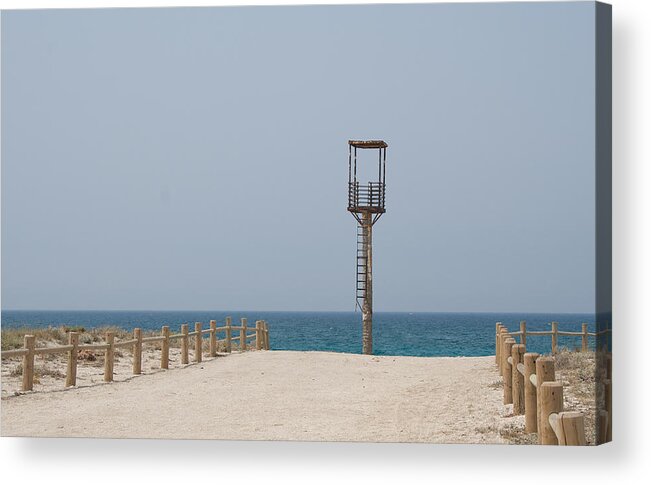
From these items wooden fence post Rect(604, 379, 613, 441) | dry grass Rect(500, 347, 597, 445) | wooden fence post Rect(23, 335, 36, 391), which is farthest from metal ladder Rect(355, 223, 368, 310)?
wooden fence post Rect(604, 379, 613, 441)

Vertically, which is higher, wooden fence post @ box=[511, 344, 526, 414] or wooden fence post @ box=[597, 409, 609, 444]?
wooden fence post @ box=[511, 344, 526, 414]

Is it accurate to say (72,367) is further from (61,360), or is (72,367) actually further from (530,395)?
(530,395)

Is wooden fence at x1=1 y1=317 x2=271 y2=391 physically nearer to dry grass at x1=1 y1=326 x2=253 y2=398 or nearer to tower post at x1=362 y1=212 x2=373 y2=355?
dry grass at x1=1 y1=326 x2=253 y2=398

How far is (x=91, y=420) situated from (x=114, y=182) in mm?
2745

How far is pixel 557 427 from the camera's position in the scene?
251 inches

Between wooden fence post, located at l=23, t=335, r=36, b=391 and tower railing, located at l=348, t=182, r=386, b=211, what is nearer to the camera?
wooden fence post, located at l=23, t=335, r=36, b=391

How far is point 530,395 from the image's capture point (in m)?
7.69

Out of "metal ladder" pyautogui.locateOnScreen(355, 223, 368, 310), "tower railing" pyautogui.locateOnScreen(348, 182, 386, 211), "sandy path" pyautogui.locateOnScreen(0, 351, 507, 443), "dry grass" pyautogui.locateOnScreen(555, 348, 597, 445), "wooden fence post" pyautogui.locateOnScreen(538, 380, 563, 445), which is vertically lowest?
"sandy path" pyautogui.locateOnScreen(0, 351, 507, 443)

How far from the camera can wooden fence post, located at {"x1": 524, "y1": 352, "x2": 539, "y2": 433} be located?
7656 millimetres

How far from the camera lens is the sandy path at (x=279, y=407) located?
8.95m

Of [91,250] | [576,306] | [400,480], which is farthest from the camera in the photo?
[91,250]

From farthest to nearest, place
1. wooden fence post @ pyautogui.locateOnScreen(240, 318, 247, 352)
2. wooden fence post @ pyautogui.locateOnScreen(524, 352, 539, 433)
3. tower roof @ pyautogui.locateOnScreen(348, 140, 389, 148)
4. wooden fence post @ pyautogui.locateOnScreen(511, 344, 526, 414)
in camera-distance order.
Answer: wooden fence post @ pyautogui.locateOnScreen(240, 318, 247, 352), tower roof @ pyautogui.locateOnScreen(348, 140, 389, 148), wooden fence post @ pyautogui.locateOnScreen(511, 344, 526, 414), wooden fence post @ pyautogui.locateOnScreen(524, 352, 539, 433)

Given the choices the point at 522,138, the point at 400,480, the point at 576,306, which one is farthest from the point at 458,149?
the point at 400,480

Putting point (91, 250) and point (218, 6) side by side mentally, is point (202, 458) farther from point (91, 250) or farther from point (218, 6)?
point (218, 6)
